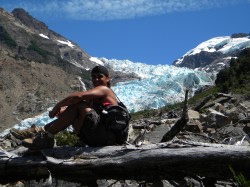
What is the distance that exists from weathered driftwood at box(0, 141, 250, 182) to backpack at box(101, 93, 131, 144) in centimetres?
30

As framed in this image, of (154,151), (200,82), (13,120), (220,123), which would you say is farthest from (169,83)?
(154,151)

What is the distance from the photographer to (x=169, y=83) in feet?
212

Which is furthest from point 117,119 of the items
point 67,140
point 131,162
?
point 67,140

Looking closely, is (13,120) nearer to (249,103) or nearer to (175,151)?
(249,103)

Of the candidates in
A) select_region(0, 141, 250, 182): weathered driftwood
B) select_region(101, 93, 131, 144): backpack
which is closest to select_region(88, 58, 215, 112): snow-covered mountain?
select_region(101, 93, 131, 144): backpack

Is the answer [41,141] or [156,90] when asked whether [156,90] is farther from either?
[41,141]

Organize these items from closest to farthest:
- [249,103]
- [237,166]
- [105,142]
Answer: [237,166] → [105,142] → [249,103]

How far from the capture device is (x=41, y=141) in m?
4.29

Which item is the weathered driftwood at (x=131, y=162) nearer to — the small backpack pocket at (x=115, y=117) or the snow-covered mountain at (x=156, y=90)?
the small backpack pocket at (x=115, y=117)

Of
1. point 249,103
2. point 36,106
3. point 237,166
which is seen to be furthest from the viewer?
point 36,106

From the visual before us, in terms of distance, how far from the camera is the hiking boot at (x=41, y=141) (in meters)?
4.28

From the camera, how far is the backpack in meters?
4.34

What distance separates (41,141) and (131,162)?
3.18ft

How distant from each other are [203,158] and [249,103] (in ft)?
28.9
